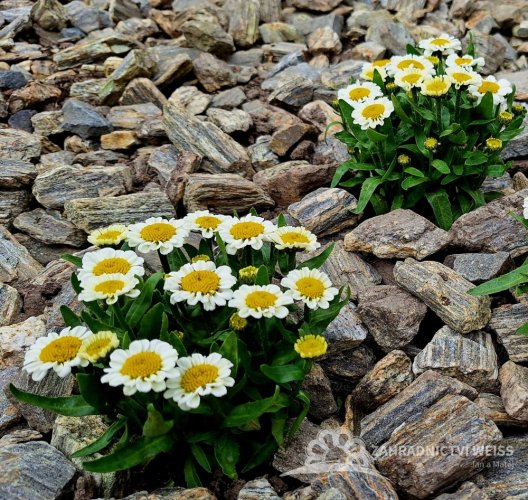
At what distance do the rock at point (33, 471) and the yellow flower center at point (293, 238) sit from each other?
167 centimetres

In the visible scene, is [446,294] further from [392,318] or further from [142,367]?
[142,367]

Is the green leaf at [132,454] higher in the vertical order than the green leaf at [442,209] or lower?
lower

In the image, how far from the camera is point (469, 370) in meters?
3.70

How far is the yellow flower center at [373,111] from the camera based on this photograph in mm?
4551

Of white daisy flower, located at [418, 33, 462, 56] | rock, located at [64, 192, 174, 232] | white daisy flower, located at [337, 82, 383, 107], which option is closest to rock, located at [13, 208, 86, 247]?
rock, located at [64, 192, 174, 232]

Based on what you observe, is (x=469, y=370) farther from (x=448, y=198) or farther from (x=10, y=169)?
(x=10, y=169)

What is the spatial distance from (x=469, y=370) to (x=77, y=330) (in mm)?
2285

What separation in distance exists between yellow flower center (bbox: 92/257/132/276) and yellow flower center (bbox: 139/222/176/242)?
0.24 m

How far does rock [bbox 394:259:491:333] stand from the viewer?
3.90 metres

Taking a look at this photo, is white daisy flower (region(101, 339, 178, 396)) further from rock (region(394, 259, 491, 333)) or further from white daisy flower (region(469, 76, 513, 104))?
white daisy flower (region(469, 76, 513, 104))

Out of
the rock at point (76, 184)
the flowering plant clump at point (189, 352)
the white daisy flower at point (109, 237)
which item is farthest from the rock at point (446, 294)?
the rock at point (76, 184)

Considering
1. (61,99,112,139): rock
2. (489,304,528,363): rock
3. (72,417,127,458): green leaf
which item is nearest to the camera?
(72,417,127,458): green leaf

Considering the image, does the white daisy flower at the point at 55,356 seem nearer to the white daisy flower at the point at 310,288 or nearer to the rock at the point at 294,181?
the white daisy flower at the point at 310,288

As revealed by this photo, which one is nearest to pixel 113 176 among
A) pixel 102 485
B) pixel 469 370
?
pixel 102 485
